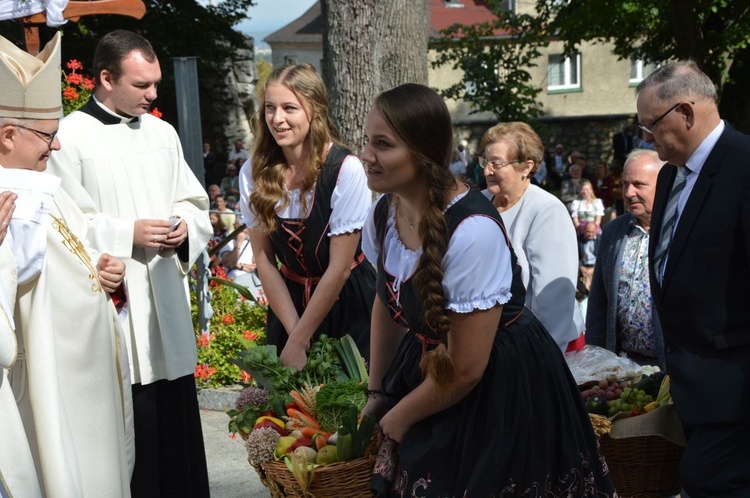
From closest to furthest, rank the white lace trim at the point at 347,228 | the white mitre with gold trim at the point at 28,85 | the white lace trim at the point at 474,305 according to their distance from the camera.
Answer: the white lace trim at the point at 474,305 → the white mitre with gold trim at the point at 28,85 → the white lace trim at the point at 347,228

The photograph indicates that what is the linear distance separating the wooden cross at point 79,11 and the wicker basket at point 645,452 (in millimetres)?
3908

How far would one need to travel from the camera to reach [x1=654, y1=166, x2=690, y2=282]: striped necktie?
141 inches

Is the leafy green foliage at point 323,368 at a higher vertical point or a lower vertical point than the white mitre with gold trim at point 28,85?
lower

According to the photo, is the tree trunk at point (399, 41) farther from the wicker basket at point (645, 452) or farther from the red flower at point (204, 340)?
the wicker basket at point (645, 452)

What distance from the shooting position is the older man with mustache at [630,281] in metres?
4.62

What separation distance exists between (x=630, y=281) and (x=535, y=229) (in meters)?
0.58

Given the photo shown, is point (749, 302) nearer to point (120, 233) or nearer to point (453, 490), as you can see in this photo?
point (453, 490)

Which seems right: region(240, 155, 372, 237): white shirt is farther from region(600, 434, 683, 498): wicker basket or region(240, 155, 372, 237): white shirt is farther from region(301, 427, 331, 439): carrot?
region(600, 434, 683, 498): wicker basket

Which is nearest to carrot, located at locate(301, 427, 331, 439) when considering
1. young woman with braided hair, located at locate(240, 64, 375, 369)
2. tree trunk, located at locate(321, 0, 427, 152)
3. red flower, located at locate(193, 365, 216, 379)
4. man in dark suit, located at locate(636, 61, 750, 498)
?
young woman with braided hair, located at locate(240, 64, 375, 369)

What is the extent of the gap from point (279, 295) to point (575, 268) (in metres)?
1.45

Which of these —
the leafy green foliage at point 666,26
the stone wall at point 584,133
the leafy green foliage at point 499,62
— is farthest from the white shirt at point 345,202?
the stone wall at point 584,133

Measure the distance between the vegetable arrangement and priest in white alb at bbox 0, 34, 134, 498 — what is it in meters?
0.56

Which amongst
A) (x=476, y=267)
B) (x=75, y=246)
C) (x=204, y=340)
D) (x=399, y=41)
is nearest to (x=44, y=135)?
(x=75, y=246)

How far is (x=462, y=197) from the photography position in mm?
2887
